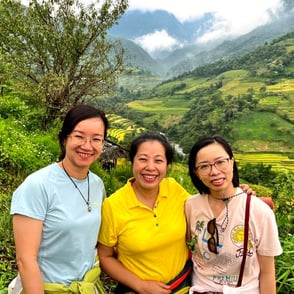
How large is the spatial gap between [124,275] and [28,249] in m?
0.66

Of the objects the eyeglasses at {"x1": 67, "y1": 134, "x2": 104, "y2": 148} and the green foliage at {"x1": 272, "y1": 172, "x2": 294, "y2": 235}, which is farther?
the green foliage at {"x1": 272, "y1": 172, "x2": 294, "y2": 235}

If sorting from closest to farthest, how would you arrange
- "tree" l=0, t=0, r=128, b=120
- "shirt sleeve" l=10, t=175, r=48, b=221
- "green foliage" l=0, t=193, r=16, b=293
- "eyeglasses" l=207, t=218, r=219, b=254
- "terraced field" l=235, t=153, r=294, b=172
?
"shirt sleeve" l=10, t=175, r=48, b=221
"eyeglasses" l=207, t=218, r=219, b=254
"green foliage" l=0, t=193, r=16, b=293
"tree" l=0, t=0, r=128, b=120
"terraced field" l=235, t=153, r=294, b=172

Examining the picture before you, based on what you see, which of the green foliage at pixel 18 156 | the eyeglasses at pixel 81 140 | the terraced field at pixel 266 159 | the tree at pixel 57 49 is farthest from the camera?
the terraced field at pixel 266 159

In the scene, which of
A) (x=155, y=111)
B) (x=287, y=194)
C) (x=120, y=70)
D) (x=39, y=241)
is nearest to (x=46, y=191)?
(x=39, y=241)

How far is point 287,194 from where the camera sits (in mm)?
3336

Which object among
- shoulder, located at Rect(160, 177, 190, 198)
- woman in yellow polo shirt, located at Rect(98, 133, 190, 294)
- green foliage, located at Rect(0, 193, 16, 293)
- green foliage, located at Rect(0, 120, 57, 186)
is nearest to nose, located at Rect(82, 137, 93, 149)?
woman in yellow polo shirt, located at Rect(98, 133, 190, 294)

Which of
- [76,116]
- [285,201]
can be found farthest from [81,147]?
[285,201]

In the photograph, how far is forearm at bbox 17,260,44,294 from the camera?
1.75m

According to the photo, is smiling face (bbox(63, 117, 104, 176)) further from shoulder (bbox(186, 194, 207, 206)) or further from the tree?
the tree

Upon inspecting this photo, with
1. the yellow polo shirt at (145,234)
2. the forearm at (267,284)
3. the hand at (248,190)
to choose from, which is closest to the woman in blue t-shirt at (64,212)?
the yellow polo shirt at (145,234)

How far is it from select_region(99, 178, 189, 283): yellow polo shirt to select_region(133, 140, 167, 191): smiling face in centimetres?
11

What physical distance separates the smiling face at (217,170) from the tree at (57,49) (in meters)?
7.59

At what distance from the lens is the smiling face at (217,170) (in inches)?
82.9

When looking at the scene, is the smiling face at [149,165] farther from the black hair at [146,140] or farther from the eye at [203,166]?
the eye at [203,166]
